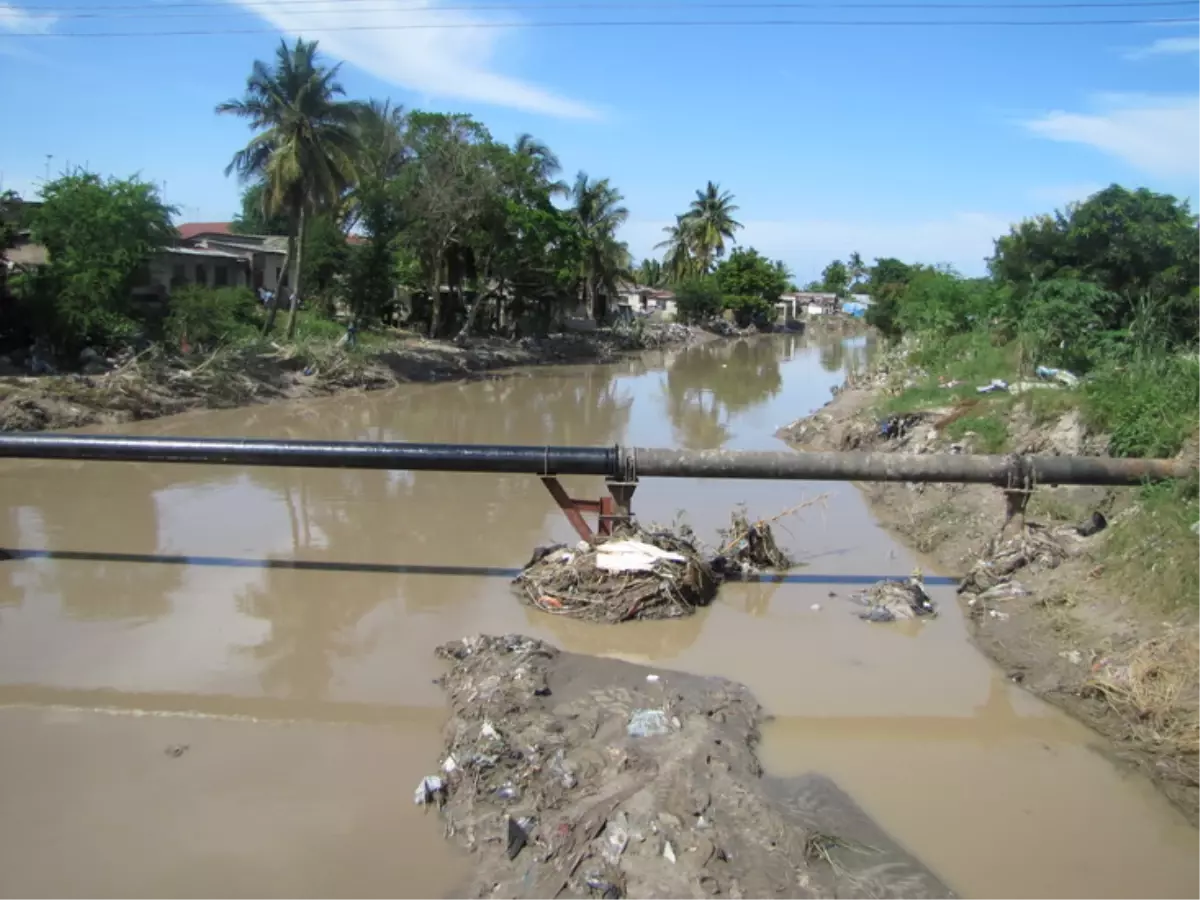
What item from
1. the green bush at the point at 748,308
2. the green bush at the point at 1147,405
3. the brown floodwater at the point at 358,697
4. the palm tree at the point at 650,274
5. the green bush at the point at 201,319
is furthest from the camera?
the palm tree at the point at 650,274

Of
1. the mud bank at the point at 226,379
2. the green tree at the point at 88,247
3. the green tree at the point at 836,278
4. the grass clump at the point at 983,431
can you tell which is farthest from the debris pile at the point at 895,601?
the green tree at the point at 836,278

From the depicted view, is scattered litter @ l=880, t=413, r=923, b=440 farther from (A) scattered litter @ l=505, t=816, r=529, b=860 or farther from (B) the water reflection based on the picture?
(A) scattered litter @ l=505, t=816, r=529, b=860

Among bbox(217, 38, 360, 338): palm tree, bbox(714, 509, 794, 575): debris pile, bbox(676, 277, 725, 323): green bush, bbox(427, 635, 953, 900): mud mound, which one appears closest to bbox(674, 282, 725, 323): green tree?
bbox(676, 277, 725, 323): green bush

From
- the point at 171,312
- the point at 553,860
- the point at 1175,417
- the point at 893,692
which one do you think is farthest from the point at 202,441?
the point at 171,312

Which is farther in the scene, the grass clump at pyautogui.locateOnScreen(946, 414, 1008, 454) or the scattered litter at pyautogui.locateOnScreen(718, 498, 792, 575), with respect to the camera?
the grass clump at pyautogui.locateOnScreen(946, 414, 1008, 454)

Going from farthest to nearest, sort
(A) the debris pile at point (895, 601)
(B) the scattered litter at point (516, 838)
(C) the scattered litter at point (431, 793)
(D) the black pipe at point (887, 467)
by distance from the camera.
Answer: (D) the black pipe at point (887, 467)
(A) the debris pile at point (895, 601)
(C) the scattered litter at point (431, 793)
(B) the scattered litter at point (516, 838)

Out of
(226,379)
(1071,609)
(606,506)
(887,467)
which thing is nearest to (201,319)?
(226,379)

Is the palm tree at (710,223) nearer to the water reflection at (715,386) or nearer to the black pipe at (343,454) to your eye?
the water reflection at (715,386)

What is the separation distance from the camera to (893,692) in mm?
6238

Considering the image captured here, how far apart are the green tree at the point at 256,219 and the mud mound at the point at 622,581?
22.5 meters

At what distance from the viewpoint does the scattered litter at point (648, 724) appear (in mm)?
4852

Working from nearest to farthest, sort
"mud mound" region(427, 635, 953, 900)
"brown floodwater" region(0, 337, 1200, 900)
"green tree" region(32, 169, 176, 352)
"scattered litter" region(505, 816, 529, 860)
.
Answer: "mud mound" region(427, 635, 953, 900)
"scattered litter" region(505, 816, 529, 860)
"brown floodwater" region(0, 337, 1200, 900)
"green tree" region(32, 169, 176, 352)

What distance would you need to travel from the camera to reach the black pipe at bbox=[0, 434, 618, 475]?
7641 millimetres

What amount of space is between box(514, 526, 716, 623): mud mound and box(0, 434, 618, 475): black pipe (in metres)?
0.70
